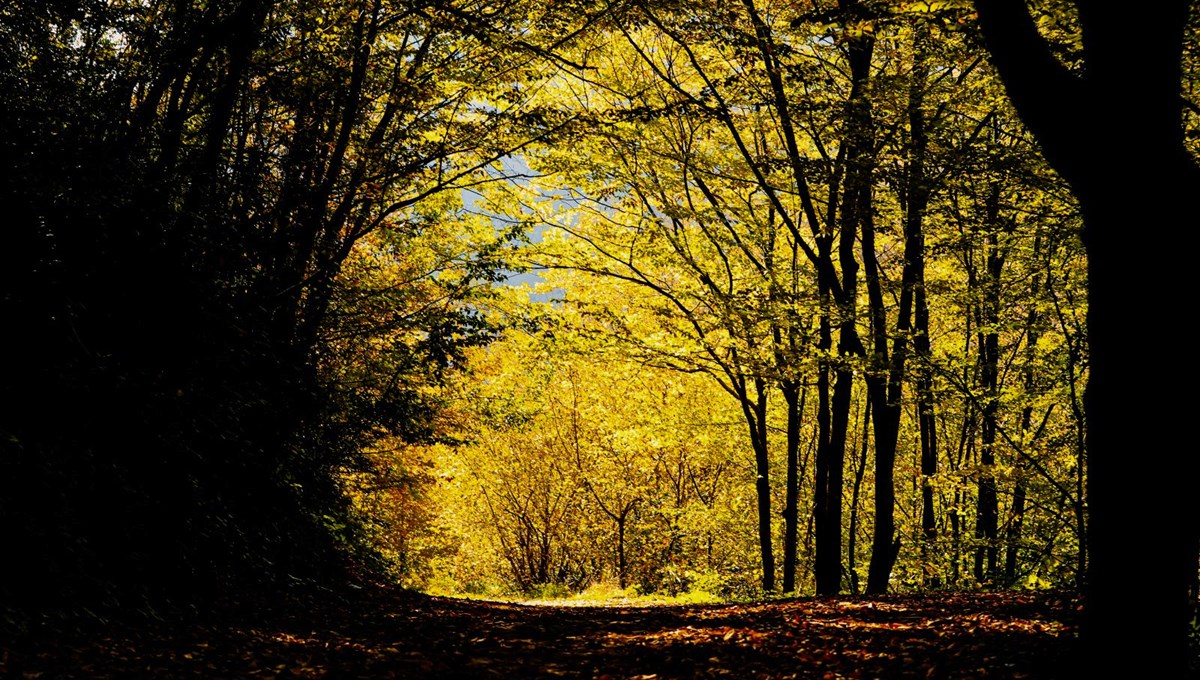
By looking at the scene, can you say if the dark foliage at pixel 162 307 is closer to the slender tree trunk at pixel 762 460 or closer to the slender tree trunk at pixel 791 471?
the slender tree trunk at pixel 791 471

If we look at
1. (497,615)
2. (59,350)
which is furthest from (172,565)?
(497,615)

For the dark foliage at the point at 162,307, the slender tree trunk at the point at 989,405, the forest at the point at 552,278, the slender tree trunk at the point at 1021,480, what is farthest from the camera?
the slender tree trunk at the point at 1021,480

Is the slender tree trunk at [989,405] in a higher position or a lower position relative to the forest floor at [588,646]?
higher

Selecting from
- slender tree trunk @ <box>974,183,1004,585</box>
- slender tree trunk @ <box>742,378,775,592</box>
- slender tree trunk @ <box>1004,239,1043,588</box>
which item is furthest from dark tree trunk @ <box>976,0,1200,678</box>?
slender tree trunk @ <box>742,378,775,592</box>

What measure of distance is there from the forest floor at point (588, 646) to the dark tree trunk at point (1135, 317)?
0.51m

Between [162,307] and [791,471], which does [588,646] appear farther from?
[791,471]

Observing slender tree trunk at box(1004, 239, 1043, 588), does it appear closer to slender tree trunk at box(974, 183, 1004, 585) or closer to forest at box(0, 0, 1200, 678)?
forest at box(0, 0, 1200, 678)

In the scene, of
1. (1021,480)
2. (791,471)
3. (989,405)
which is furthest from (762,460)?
(1021,480)

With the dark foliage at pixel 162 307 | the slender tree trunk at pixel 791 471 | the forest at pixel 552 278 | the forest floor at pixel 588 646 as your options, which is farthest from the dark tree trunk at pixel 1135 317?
the slender tree trunk at pixel 791 471

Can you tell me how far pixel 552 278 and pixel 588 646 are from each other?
12.6 metres

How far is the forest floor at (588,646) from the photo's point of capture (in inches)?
171

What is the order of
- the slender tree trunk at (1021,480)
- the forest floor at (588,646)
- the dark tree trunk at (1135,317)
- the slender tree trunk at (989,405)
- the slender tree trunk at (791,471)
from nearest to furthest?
the dark tree trunk at (1135,317), the forest floor at (588,646), the slender tree trunk at (989,405), the slender tree trunk at (1021,480), the slender tree trunk at (791,471)

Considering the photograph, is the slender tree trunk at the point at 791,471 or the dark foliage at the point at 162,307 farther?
the slender tree trunk at the point at 791,471

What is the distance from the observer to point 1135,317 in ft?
11.0
